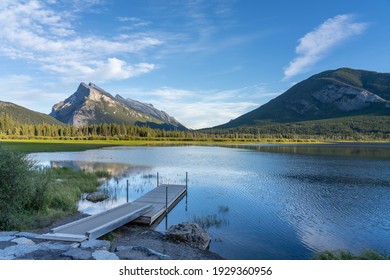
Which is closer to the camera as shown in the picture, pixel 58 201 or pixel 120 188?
pixel 58 201

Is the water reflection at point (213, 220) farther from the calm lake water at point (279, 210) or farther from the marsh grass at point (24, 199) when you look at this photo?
the marsh grass at point (24, 199)

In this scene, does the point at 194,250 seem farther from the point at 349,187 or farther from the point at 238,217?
the point at 349,187

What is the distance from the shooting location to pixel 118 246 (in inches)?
376

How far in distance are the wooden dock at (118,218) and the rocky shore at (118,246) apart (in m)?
0.53

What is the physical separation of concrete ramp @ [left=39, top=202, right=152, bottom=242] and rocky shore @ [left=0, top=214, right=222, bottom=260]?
0.42 meters

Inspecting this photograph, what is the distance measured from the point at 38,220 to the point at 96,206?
6031 mm

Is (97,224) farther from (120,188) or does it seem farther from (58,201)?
(120,188)

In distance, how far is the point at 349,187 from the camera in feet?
90.1

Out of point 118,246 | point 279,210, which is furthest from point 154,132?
point 118,246

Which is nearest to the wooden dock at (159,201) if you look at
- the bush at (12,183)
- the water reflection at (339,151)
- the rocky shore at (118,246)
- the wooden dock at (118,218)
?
the wooden dock at (118,218)

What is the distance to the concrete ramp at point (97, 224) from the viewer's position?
9773 millimetres

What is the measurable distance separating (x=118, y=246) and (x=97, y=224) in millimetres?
3646
